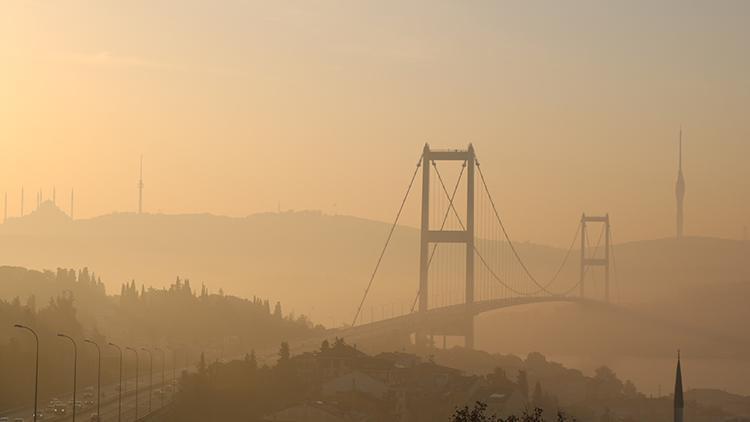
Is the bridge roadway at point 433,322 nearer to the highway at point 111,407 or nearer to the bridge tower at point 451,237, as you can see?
the bridge tower at point 451,237

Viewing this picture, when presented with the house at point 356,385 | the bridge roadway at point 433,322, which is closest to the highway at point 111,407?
the house at point 356,385

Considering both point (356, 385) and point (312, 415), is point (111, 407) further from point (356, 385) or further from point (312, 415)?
point (356, 385)

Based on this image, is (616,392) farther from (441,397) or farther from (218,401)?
(218,401)

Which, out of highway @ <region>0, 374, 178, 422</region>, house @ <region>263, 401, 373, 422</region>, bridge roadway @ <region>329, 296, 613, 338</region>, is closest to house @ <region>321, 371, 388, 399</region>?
house @ <region>263, 401, 373, 422</region>

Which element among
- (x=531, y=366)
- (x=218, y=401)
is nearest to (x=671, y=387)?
(x=531, y=366)

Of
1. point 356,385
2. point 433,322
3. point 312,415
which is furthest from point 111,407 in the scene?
point 433,322

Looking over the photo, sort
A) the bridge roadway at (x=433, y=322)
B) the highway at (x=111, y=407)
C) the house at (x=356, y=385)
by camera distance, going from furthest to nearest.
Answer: the bridge roadway at (x=433, y=322) → the house at (x=356, y=385) → the highway at (x=111, y=407)

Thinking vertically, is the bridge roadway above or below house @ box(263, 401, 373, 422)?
above

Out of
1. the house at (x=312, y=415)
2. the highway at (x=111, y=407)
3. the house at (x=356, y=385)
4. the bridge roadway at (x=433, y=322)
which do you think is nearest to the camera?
the highway at (x=111, y=407)

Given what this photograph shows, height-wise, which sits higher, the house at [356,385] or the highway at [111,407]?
the house at [356,385]

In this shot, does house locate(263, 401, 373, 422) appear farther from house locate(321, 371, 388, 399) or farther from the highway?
the highway
